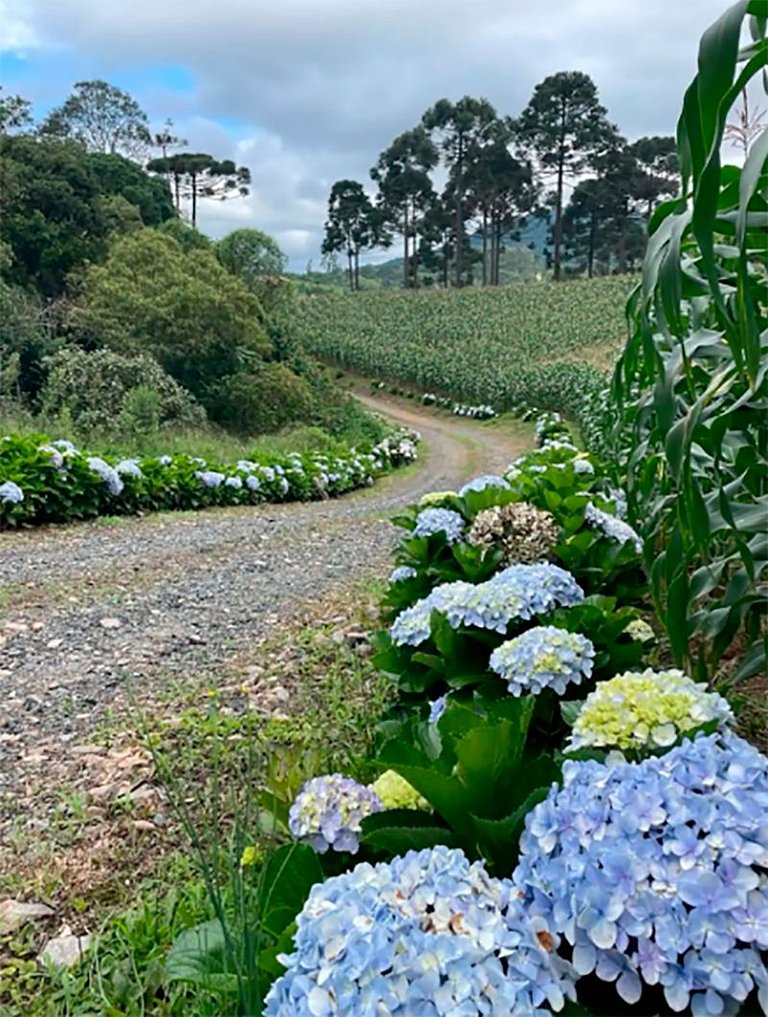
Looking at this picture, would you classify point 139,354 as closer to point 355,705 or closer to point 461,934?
point 355,705

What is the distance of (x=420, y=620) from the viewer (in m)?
1.89

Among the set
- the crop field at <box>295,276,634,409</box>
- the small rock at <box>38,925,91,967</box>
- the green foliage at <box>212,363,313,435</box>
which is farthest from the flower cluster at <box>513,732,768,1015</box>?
the crop field at <box>295,276,634,409</box>

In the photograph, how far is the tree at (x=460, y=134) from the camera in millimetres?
40562

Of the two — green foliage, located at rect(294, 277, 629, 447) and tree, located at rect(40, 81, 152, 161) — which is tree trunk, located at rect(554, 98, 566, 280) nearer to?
green foliage, located at rect(294, 277, 629, 447)

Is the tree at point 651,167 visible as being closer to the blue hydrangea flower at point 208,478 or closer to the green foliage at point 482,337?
the green foliage at point 482,337

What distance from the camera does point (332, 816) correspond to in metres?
1.03

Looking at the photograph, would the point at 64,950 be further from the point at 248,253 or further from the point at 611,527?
the point at 248,253

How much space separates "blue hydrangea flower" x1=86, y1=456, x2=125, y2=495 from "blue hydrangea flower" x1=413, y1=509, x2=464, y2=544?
435cm

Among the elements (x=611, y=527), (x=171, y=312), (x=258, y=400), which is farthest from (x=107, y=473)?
(x=258, y=400)

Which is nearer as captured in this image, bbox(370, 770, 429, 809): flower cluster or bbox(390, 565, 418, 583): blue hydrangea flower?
bbox(370, 770, 429, 809): flower cluster

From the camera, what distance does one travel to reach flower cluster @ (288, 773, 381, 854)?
1025 mm

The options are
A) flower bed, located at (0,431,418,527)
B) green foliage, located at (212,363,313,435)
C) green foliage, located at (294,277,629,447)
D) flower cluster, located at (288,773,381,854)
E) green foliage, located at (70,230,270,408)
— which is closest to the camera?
flower cluster, located at (288,773,381,854)

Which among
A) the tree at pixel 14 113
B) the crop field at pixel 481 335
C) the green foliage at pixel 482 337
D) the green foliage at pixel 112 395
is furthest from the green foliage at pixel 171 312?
the crop field at pixel 481 335

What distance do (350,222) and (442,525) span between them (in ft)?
155
